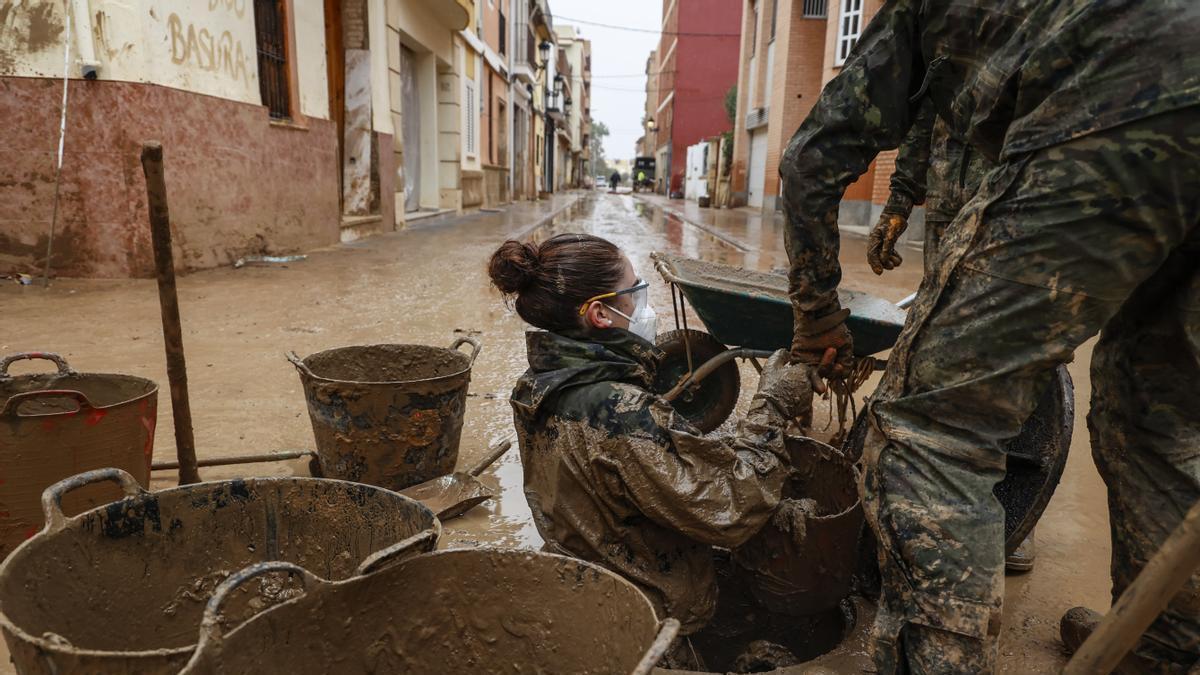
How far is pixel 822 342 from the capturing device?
2.12m

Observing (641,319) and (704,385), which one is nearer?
(641,319)

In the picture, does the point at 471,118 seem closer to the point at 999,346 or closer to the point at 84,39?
the point at 84,39

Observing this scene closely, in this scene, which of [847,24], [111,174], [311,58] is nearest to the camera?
[111,174]

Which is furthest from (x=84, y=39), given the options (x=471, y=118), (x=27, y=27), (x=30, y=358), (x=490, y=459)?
(x=471, y=118)

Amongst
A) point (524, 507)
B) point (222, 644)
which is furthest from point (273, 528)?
point (524, 507)

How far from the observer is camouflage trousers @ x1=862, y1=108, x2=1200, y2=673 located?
1.25m

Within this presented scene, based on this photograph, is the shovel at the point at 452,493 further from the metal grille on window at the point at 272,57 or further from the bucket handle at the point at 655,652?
the metal grille on window at the point at 272,57

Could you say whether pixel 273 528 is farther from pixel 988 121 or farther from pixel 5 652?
pixel 988 121

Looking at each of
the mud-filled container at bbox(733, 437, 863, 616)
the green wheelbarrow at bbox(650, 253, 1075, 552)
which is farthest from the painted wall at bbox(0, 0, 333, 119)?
the mud-filled container at bbox(733, 437, 863, 616)

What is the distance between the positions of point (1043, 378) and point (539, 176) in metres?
37.3

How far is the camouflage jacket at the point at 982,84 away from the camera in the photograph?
120cm

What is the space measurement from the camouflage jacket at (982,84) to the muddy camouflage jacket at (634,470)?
23.0 inches

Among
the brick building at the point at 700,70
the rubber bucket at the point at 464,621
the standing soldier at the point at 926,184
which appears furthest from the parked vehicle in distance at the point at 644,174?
the rubber bucket at the point at 464,621

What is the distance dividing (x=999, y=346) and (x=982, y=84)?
0.54m
